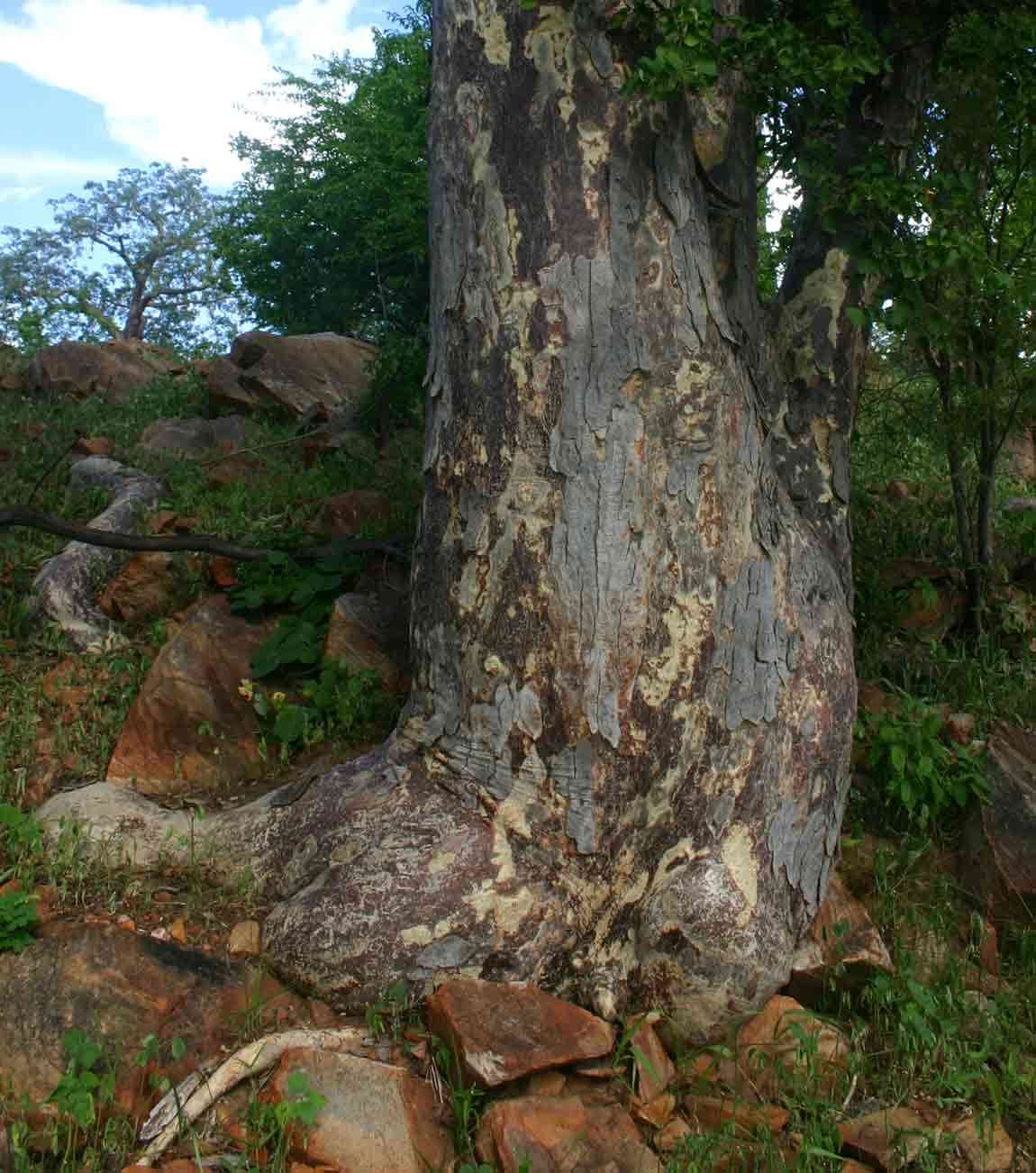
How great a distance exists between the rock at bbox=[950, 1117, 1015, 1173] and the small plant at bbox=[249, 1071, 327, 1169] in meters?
1.62

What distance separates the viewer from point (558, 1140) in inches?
106

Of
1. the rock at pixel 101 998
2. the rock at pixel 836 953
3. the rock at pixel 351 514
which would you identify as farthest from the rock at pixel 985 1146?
the rock at pixel 351 514

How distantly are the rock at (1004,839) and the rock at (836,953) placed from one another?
490 millimetres

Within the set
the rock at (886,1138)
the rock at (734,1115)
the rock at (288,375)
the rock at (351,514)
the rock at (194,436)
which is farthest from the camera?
the rock at (288,375)

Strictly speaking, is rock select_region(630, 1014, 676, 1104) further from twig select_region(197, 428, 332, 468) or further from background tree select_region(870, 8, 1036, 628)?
twig select_region(197, 428, 332, 468)

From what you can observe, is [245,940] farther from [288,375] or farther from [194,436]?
[288,375]

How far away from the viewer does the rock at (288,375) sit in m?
9.02

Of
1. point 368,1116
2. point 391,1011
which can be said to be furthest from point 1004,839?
point 368,1116

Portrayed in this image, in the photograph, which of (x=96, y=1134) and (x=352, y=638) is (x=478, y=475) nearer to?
(x=352, y=638)

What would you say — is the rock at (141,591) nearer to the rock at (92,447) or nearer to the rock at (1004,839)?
the rock at (92,447)

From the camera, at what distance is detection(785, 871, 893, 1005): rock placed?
3.41m

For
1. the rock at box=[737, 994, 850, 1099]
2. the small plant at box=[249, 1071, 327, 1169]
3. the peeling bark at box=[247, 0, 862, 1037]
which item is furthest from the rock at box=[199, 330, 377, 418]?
the small plant at box=[249, 1071, 327, 1169]

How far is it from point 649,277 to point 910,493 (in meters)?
4.13

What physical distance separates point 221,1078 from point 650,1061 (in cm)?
114
